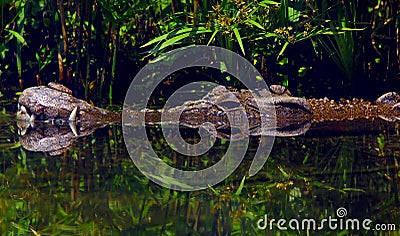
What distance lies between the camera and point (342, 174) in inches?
144

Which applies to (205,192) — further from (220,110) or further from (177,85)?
(177,85)

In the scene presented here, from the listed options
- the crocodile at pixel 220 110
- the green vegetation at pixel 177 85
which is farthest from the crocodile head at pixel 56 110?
the green vegetation at pixel 177 85

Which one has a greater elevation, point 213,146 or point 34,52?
point 34,52

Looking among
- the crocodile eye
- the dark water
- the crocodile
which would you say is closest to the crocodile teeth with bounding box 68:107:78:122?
the crocodile

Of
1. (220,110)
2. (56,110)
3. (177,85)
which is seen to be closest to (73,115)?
(56,110)

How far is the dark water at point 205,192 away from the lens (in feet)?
9.53

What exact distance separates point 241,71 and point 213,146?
113 centimetres

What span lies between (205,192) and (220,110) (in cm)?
194

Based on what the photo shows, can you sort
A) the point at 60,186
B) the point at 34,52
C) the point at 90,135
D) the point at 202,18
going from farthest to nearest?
the point at 34,52, the point at 202,18, the point at 90,135, the point at 60,186

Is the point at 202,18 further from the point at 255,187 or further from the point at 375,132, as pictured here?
the point at 255,187

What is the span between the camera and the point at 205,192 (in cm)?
342

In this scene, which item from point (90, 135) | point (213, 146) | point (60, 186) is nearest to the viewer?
point (60, 186)

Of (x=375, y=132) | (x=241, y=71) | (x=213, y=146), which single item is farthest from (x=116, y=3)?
(x=375, y=132)

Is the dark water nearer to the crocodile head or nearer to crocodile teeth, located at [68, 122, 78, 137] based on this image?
crocodile teeth, located at [68, 122, 78, 137]
